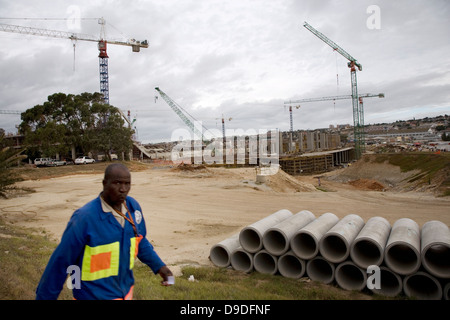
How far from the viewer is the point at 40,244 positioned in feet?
27.6

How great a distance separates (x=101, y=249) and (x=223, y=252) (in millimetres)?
5358

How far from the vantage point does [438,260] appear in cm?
596

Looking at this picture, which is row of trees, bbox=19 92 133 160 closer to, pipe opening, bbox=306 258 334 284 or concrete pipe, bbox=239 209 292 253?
concrete pipe, bbox=239 209 292 253


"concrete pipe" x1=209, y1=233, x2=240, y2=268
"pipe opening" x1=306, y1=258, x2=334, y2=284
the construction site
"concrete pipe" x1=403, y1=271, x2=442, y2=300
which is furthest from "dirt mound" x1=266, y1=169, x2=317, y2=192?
"concrete pipe" x1=403, y1=271, x2=442, y2=300

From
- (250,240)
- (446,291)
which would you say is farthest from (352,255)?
(250,240)

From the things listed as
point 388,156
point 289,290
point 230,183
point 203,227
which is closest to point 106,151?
point 230,183

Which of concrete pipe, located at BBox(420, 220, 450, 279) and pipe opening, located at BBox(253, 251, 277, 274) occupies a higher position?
concrete pipe, located at BBox(420, 220, 450, 279)

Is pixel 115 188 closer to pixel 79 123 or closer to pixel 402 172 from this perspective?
pixel 402 172

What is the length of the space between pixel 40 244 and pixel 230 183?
52.7ft

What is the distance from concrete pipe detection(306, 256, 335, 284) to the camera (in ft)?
20.8

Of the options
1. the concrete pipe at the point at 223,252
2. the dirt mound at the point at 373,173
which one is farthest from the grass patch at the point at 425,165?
the concrete pipe at the point at 223,252

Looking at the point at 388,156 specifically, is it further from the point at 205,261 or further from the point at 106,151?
the point at 205,261

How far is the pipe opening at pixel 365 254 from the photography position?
5.96m

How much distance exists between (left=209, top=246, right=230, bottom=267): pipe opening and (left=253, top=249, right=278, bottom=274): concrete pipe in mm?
742
